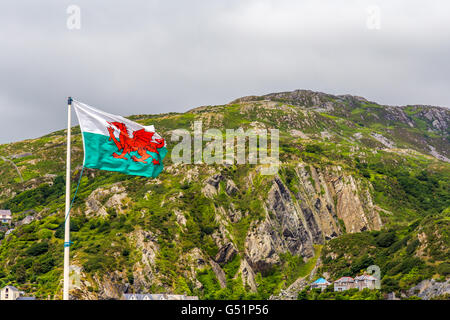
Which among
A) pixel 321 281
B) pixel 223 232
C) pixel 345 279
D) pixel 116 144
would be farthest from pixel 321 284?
pixel 116 144

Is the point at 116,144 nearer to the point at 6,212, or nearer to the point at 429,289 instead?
the point at 429,289

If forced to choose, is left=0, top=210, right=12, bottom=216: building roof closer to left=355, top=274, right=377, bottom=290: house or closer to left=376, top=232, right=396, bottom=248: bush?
left=376, top=232, right=396, bottom=248: bush

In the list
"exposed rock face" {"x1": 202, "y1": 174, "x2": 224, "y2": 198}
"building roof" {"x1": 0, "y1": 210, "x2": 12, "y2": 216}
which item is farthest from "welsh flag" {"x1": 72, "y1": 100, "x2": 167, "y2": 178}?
"building roof" {"x1": 0, "y1": 210, "x2": 12, "y2": 216}

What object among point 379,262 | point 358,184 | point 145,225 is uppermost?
point 358,184

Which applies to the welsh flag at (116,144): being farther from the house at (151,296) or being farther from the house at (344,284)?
the house at (344,284)
